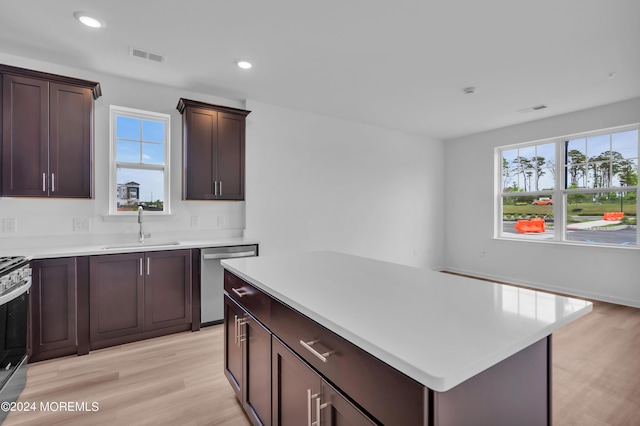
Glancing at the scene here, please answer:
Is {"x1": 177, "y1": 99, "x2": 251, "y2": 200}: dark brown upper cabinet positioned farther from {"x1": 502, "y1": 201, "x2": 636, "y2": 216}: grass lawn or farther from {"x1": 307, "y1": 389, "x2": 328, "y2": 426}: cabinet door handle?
{"x1": 502, "y1": 201, "x2": 636, "y2": 216}: grass lawn

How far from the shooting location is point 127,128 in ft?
11.2

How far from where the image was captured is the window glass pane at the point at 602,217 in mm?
4258

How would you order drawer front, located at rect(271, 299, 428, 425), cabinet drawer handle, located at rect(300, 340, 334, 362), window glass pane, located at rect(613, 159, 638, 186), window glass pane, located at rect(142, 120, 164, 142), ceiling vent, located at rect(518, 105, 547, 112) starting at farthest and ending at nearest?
1. ceiling vent, located at rect(518, 105, 547, 112)
2. window glass pane, located at rect(613, 159, 638, 186)
3. window glass pane, located at rect(142, 120, 164, 142)
4. cabinet drawer handle, located at rect(300, 340, 334, 362)
5. drawer front, located at rect(271, 299, 428, 425)

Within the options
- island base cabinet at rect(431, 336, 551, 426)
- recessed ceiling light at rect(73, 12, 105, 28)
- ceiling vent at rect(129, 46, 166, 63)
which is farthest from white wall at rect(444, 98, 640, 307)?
recessed ceiling light at rect(73, 12, 105, 28)

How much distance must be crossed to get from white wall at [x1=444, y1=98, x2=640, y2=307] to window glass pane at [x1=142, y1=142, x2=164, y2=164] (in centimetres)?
519

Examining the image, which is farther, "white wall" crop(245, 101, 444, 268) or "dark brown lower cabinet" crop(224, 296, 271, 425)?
"white wall" crop(245, 101, 444, 268)

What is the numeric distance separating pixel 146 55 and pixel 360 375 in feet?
10.6

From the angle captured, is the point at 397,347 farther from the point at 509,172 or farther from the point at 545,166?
the point at 509,172

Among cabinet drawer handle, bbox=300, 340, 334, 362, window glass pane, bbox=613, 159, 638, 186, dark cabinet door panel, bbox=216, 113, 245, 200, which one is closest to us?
cabinet drawer handle, bbox=300, 340, 334, 362

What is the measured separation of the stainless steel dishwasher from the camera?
3.27m

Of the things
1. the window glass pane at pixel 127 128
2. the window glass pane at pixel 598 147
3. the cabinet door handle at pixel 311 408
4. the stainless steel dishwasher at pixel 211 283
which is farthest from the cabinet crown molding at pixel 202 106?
the window glass pane at pixel 598 147

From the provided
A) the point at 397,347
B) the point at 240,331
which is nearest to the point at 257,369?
the point at 240,331

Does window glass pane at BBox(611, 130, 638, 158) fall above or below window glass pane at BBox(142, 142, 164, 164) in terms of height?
above

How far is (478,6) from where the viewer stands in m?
2.19
